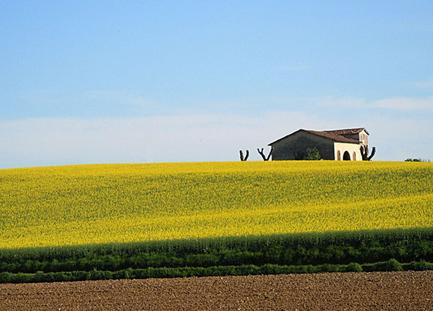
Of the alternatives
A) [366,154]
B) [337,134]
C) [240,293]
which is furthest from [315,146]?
[240,293]

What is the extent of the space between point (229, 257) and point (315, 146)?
142 ft

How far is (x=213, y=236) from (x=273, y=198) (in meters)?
8.07

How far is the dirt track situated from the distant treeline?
91 centimetres

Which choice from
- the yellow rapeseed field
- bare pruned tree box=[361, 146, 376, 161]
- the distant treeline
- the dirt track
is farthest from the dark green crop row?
bare pruned tree box=[361, 146, 376, 161]

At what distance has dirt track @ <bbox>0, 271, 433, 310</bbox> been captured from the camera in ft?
44.0

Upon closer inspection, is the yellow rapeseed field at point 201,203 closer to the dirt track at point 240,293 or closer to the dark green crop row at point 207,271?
the dark green crop row at point 207,271

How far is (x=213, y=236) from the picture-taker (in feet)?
64.9

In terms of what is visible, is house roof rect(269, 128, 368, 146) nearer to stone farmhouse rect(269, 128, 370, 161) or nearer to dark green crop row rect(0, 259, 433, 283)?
stone farmhouse rect(269, 128, 370, 161)

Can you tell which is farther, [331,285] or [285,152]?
[285,152]

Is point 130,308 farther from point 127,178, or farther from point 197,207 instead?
point 127,178

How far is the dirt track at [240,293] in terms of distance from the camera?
1341cm

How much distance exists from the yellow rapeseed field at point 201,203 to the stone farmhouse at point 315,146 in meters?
25.3

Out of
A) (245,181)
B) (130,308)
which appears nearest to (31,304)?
(130,308)

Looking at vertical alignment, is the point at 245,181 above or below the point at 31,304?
above
